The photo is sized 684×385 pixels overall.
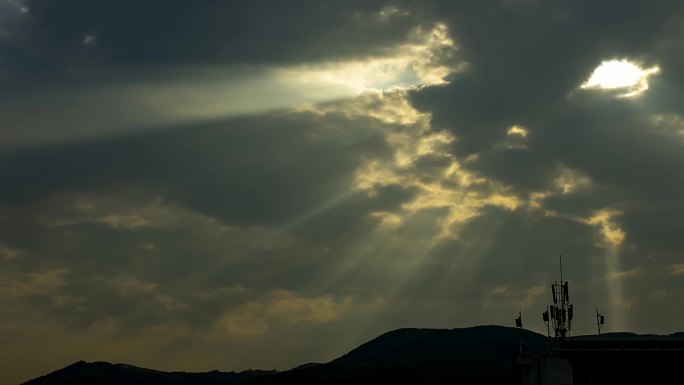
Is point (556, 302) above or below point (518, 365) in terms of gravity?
above

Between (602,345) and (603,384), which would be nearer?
(603,384)

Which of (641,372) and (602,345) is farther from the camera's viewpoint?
(602,345)

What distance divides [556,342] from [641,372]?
988cm

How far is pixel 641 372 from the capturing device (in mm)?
78938

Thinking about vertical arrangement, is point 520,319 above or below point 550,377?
above

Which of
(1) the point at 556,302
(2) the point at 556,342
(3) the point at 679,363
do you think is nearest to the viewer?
(3) the point at 679,363

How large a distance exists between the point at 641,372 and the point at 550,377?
8.50 m

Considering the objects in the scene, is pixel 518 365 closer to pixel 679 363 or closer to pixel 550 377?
pixel 550 377

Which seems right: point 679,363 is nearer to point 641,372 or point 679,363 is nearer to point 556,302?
point 641,372

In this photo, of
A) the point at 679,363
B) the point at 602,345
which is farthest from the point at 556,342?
the point at 679,363

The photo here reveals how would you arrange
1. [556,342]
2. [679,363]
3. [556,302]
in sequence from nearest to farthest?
[679,363]
[556,342]
[556,302]

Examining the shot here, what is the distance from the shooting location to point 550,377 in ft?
262

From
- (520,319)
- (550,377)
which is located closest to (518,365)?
(550,377)

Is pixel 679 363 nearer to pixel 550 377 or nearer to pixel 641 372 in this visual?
pixel 641 372
